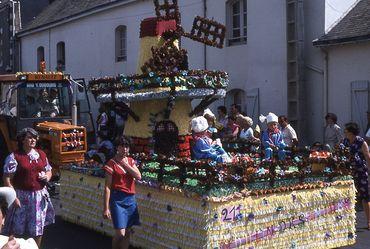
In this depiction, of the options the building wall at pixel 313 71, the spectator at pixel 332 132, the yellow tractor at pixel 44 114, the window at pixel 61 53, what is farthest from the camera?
the window at pixel 61 53

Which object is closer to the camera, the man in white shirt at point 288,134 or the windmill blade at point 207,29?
the windmill blade at point 207,29

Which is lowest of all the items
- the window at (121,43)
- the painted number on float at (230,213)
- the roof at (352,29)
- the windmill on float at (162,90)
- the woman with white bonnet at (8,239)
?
the painted number on float at (230,213)

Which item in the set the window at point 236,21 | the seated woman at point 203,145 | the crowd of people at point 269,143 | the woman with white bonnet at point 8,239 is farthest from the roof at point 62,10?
the woman with white bonnet at point 8,239

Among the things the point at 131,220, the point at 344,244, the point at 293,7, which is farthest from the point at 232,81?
the point at 131,220

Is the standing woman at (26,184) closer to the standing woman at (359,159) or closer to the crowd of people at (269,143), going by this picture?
the crowd of people at (269,143)

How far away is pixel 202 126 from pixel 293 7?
8.91 metres

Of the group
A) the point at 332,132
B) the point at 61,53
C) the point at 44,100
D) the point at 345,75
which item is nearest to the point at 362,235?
the point at 332,132

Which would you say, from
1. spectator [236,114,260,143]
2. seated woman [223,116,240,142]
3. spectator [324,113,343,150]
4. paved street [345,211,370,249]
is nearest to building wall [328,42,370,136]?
spectator [324,113,343,150]

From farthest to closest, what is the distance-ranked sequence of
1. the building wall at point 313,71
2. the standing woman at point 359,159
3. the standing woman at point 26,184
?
1. the building wall at point 313,71
2. the standing woman at point 359,159
3. the standing woman at point 26,184

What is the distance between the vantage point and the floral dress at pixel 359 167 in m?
9.41

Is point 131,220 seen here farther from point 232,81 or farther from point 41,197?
point 232,81

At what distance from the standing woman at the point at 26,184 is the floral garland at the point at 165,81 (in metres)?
2.09

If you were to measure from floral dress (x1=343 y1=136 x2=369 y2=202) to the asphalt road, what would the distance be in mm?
578

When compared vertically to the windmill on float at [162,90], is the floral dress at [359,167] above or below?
below
